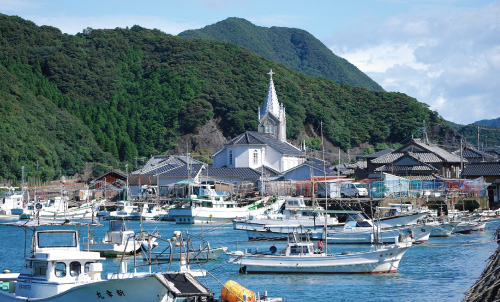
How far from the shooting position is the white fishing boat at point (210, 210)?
3127 inches

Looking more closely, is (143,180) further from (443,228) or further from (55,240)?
(55,240)

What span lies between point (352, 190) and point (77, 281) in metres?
56.8

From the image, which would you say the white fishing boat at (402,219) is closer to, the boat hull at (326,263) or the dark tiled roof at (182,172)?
the boat hull at (326,263)

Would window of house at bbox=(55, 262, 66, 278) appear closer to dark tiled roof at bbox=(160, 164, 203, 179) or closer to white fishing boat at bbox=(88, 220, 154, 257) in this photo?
white fishing boat at bbox=(88, 220, 154, 257)

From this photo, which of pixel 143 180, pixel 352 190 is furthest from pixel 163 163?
pixel 352 190

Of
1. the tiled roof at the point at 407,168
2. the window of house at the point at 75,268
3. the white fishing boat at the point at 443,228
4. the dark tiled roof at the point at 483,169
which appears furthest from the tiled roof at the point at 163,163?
the window of house at the point at 75,268

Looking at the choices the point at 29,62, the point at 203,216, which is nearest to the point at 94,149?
the point at 29,62

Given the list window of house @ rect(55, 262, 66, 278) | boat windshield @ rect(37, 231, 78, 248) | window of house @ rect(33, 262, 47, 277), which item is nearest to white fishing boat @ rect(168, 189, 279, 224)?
boat windshield @ rect(37, 231, 78, 248)

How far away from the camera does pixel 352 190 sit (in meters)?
79.2

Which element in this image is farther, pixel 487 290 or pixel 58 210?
pixel 58 210

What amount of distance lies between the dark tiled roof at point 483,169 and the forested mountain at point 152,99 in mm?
67432

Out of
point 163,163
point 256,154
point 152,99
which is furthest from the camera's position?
point 152,99

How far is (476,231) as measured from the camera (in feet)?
197

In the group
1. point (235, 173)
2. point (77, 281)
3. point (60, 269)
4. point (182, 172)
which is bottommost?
point (77, 281)
